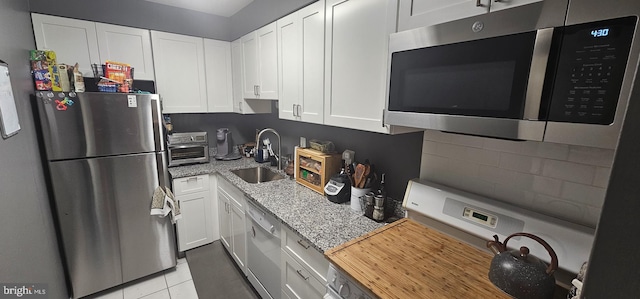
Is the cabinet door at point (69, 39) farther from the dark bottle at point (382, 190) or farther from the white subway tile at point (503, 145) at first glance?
the white subway tile at point (503, 145)

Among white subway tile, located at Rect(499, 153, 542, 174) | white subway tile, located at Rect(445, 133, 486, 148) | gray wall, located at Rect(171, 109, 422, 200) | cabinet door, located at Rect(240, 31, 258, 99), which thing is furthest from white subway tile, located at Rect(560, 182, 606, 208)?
cabinet door, located at Rect(240, 31, 258, 99)

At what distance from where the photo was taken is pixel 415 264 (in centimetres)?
98

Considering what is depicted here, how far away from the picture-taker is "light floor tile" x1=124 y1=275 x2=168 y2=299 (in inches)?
79.0

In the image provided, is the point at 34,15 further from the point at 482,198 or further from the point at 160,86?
the point at 482,198

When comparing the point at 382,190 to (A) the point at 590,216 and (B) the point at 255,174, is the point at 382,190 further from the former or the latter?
(B) the point at 255,174

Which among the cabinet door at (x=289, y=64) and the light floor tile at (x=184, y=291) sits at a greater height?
the cabinet door at (x=289, y=64)

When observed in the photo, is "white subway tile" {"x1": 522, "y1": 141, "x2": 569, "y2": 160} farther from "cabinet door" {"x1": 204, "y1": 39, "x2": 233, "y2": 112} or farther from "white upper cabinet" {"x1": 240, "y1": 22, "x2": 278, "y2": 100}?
"cabinet door" {"x1": 204, "y1": 39, "x2": 233, "y2": 112}

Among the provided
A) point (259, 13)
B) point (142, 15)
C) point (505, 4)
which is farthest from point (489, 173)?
point (142, 15)

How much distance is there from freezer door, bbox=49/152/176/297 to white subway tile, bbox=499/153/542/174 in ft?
7.51

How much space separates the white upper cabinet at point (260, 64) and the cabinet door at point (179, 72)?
50cm

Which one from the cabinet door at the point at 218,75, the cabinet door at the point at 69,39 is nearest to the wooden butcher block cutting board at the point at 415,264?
the cabinet door at the point at 218,75

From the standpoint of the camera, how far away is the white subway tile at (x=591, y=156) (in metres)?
0.81

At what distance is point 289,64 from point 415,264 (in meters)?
1.50

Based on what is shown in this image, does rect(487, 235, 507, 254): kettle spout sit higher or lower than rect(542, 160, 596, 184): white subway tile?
lower
